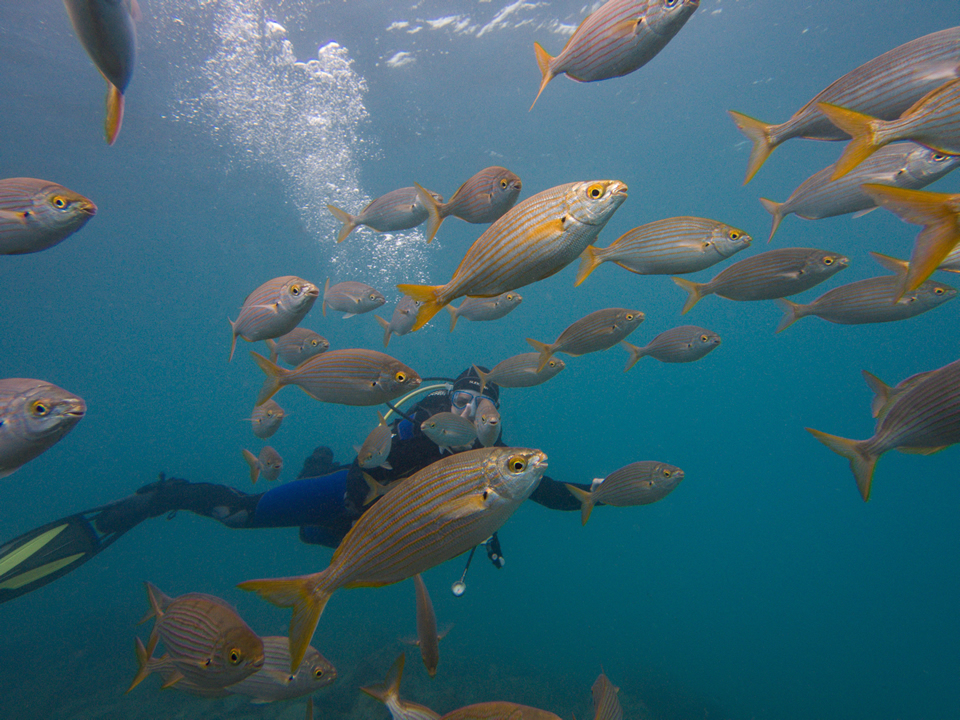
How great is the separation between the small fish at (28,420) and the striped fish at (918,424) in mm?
3545

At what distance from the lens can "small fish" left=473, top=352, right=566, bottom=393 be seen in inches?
142

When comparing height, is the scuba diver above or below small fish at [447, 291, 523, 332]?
below

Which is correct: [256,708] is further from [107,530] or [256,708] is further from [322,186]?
[322,186]

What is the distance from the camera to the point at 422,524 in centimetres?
141

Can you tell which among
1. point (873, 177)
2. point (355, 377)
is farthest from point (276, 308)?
point (873, 177)

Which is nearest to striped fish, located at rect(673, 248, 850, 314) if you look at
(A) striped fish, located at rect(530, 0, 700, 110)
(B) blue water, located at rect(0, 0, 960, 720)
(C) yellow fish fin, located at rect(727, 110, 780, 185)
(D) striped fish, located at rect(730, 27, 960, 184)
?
(C) yellow fish fin, located at rect(727, 110, 780, 185)

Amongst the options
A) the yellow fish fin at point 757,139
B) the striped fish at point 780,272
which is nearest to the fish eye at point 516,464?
the striped fish at point 780,272

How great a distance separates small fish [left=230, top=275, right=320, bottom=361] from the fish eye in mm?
1885

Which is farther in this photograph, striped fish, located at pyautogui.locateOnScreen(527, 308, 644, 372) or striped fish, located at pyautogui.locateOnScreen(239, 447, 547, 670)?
striped fish, located at pyautogui.locateOnScreen(527, 308, 644, 372)

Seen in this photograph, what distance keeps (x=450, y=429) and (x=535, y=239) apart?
206 centimetres

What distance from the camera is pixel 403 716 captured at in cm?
223

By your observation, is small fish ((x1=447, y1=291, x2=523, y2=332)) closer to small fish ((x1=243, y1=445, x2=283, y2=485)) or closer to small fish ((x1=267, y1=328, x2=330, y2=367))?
small fish ((x1=267, y1=328, x2=330, y2=367))

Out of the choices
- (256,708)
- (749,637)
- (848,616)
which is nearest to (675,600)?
(749,637)

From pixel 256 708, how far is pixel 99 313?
40953 mm
